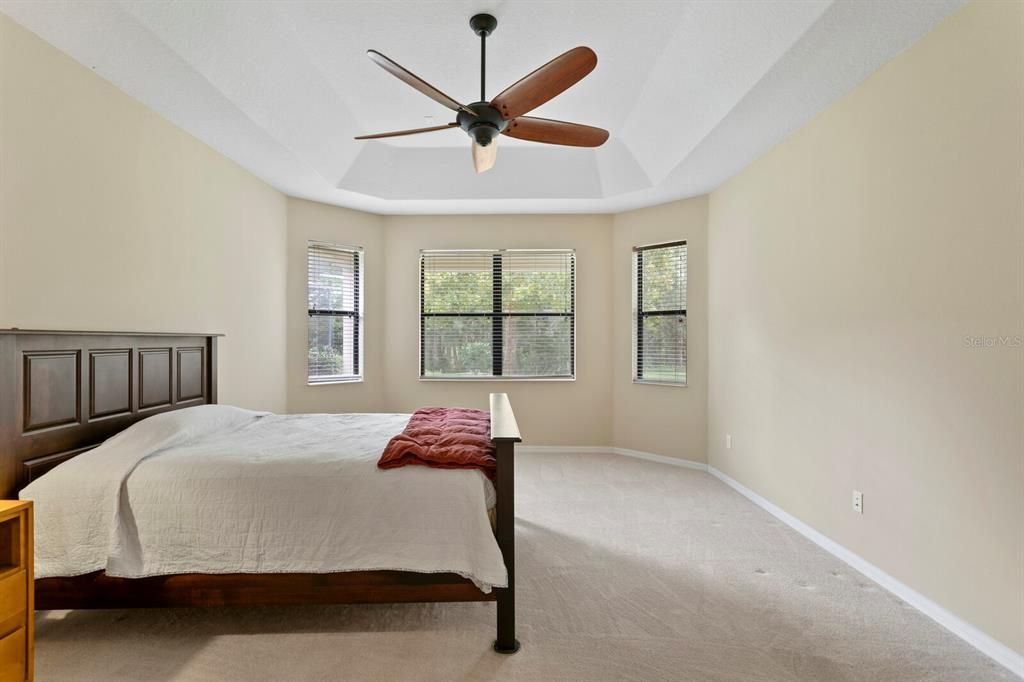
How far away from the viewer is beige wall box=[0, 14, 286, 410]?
2.29 m

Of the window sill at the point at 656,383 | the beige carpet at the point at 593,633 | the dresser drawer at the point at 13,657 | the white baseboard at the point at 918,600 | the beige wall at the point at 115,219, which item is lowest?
the beige carpet at the point at 593,633

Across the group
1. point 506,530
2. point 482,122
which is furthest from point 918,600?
point 482,122

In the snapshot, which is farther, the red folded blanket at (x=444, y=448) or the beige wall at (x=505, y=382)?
the beige wall at (x=505, y=382)

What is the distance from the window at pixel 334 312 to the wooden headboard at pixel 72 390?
1752mm

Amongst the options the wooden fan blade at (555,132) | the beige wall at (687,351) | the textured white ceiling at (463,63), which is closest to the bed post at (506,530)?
the wooden fan blade at (555,132)

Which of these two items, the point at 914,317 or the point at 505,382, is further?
the point at 505,382

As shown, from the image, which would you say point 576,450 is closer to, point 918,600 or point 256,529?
point 918,600

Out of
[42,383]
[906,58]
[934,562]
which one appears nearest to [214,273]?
[42,383]

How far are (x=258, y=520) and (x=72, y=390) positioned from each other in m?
1.21

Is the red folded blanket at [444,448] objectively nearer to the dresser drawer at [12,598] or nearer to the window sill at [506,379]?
the dresser drawer at [12,598]

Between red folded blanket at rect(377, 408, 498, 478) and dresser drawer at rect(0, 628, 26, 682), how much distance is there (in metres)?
1.28

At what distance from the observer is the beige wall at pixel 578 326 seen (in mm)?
5422

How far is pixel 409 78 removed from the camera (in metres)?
2.17

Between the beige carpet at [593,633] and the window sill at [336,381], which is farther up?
the window sill at [336,381]
